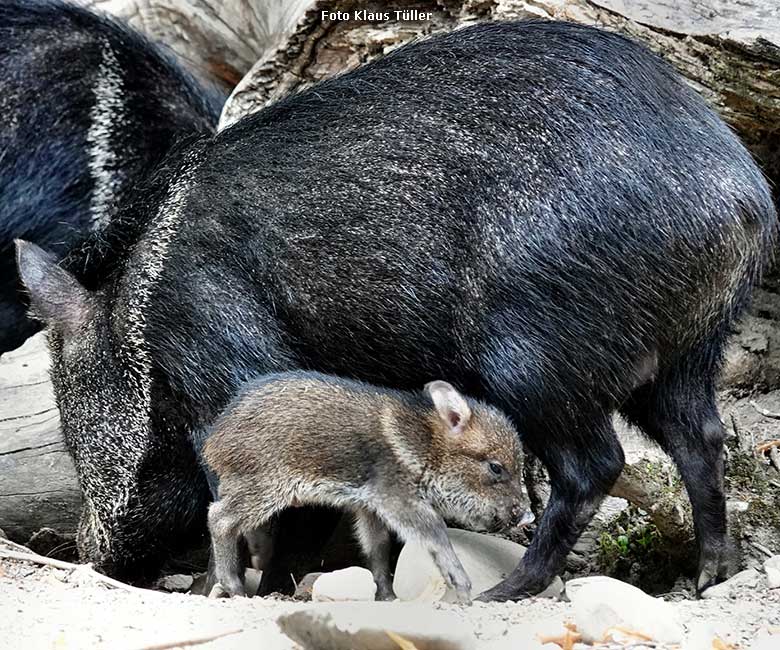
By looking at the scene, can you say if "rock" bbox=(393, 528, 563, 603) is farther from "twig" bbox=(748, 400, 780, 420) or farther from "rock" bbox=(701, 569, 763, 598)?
"twig" bbox=(748, 400, 780, 420)

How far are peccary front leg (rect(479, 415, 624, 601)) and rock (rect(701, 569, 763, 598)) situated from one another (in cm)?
36

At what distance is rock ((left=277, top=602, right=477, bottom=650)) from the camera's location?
2.29 metres

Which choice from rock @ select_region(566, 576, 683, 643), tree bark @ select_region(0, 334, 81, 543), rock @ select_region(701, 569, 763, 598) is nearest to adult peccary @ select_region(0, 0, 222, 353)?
tree bark @ select_region(0, 334, 81, 543)

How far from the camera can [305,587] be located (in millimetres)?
3375

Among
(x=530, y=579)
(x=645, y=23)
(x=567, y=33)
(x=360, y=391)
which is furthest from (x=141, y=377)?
(x=645, y=23)

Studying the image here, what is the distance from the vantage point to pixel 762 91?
3602 millimetres

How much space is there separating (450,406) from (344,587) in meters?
0.51

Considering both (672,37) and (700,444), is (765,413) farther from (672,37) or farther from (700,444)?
(672,37)

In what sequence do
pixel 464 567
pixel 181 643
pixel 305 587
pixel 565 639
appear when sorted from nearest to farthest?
pixel 181 643
pixel 565 639
pixel 464 567
pixel 305 587

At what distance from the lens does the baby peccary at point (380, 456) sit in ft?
9.73

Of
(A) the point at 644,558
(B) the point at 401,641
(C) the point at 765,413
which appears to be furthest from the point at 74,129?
(B) the point at 401,641

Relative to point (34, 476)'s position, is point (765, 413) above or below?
above

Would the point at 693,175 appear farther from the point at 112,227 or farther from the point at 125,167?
the point at 125,167

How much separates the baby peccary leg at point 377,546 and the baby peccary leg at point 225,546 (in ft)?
1.07
